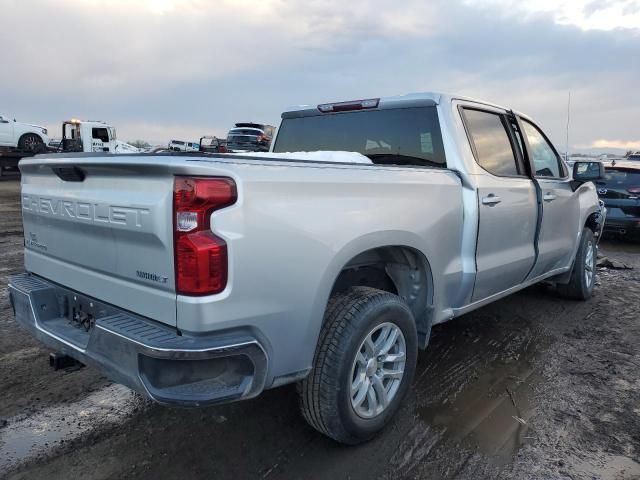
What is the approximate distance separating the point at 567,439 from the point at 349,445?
128 cm

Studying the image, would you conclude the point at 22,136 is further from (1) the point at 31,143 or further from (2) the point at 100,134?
(2) the point at 100,134

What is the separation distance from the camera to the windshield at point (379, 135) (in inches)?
146

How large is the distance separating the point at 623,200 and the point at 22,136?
2268 centimetres

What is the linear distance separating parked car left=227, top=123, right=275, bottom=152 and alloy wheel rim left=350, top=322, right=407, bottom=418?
16.8 metres

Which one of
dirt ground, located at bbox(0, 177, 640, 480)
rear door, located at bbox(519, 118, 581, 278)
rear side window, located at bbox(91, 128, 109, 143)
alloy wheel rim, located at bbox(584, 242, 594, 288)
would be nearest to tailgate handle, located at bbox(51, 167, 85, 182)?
dirt ground, located at bbox(0, 177, 640, 480)

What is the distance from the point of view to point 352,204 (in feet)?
8.54

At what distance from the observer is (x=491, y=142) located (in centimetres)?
399

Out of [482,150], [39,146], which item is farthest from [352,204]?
Answer: [39,146]

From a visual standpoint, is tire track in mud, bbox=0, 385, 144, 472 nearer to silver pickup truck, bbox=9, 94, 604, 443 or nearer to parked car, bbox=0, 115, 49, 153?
silver pickup truck, bbox=9, 94, 604, 443

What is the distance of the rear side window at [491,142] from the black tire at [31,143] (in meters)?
23.3

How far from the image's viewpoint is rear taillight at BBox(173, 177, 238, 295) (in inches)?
80.8

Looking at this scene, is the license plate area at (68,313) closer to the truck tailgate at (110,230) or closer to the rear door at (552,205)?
the truck tailgate at (110,230)

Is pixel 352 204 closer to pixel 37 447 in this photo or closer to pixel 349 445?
pixel 349 445

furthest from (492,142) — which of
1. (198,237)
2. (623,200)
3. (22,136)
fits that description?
(22,136)
